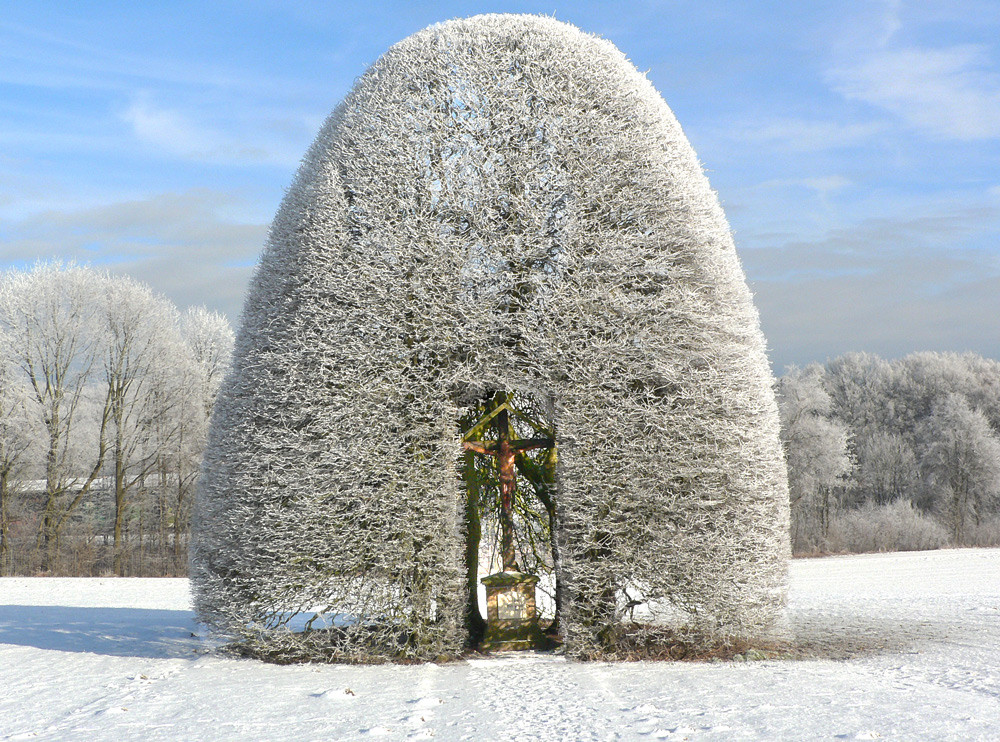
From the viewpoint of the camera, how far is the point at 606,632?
779 cm

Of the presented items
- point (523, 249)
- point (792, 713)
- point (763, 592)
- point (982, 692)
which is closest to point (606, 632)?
point (763, 592)

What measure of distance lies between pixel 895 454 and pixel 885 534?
1063 cm

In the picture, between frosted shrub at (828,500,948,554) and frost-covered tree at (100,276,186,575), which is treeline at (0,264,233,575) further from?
frosted shrub at (828,500,948,554)

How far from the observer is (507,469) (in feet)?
27.8

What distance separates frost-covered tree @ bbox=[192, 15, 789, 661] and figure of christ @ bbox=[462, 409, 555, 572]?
0.44 m

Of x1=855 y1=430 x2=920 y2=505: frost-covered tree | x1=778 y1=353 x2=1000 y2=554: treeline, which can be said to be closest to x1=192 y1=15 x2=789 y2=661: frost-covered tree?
x1=778 y1=353 x2=1000 y2=554: treeline

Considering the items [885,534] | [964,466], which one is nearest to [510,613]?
[885,534]

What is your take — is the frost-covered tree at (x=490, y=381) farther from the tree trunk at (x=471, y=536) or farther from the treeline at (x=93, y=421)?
the treeline at (x=93, y=421)

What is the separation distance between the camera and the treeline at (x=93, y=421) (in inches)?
946

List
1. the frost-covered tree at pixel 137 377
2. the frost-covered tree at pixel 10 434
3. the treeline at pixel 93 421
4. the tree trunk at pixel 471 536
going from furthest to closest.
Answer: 1. the frost-covered tree at pixel 137 377
2. the treeline at pixel 93 421
3. the frost-covered tree at pixel 10 434
4. the tree trunk at pixel 471 536

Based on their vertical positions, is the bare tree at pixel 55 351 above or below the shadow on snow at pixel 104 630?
above

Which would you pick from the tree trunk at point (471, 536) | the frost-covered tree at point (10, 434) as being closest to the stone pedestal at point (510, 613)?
the tree trunk at point (471, 536)

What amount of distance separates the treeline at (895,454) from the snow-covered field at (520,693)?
18.0 meters

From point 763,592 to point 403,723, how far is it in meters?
3.96
